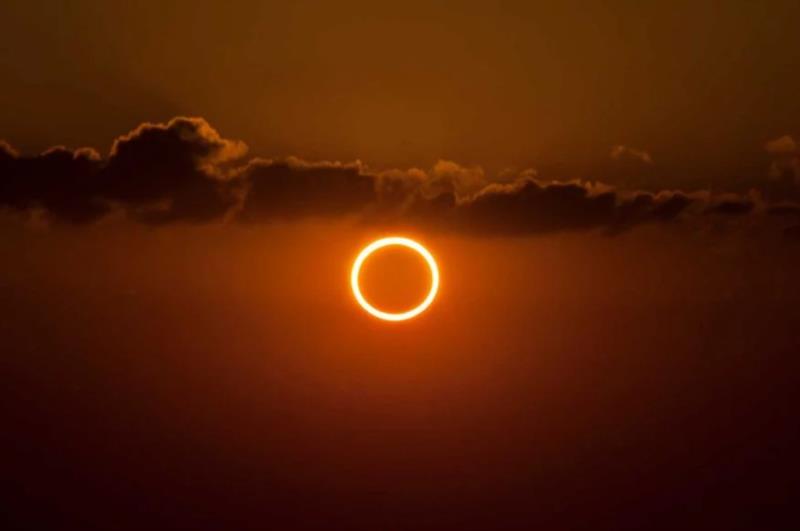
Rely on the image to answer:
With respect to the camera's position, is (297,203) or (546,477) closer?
(297,203)

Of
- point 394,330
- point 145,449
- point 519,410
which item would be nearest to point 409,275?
point 394,330

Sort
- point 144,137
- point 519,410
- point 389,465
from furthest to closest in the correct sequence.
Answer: point 389,465, point 519,410, point 144,137

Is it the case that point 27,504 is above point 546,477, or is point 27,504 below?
below

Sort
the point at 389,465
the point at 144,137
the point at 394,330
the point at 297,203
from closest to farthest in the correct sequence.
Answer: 1. the point at 144,137
2. the point at 297,203
3. the point at 394,330
4. the point at 389,465

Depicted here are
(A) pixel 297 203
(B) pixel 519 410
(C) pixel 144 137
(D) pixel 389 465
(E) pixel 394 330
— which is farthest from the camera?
(D) pixel 389 465

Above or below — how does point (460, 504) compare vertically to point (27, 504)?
above

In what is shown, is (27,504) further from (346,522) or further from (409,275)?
(409,275)

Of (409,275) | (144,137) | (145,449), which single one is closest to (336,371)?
(409,275)

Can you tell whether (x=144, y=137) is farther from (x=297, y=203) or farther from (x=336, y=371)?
(x=336, y=371)

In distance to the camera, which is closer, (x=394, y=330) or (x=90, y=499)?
(x=394, y=330)
